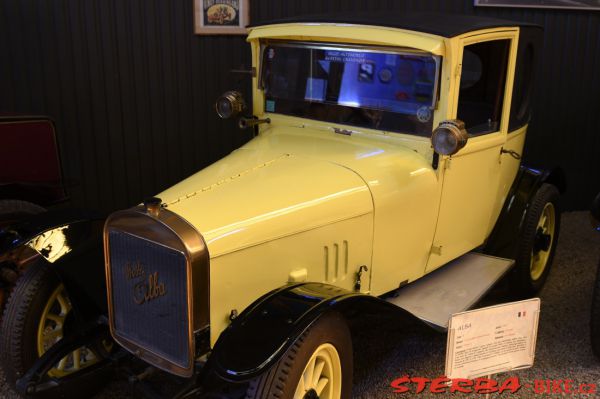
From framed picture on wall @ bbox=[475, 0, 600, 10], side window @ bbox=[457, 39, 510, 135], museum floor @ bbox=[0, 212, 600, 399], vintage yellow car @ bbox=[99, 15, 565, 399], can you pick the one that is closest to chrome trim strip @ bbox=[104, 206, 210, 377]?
vintage yellow car @ bbox=[99, 15, 565, 399]

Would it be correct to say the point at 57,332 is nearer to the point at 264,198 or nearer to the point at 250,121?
the point at 264,198

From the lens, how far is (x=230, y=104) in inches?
123

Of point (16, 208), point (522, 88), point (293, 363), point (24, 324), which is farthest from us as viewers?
point (522, 88)

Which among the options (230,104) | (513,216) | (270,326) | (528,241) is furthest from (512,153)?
(270,326)

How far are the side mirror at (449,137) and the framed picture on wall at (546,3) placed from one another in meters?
2.69

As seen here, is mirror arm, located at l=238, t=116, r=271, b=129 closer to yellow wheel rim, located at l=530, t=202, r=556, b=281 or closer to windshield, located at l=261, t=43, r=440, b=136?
windshield, located at l=261, t=43, r=440, b=136

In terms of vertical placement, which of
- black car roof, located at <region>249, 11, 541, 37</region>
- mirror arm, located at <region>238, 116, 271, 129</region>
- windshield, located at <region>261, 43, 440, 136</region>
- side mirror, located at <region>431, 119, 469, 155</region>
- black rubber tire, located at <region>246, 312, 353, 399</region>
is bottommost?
black rubber tire, located at <region>246, 312, 353, 399</region>

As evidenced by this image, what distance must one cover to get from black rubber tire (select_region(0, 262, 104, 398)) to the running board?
1.48m

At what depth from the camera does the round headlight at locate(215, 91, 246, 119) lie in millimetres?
3121

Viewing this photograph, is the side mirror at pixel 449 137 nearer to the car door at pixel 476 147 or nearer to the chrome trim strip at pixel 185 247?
the car door at pixel 476 147

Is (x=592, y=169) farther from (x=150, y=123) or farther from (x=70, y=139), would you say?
(x=70, y=139)

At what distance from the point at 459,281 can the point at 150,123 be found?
2.76m

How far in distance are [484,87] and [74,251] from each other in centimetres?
215

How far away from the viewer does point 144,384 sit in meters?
2.17
